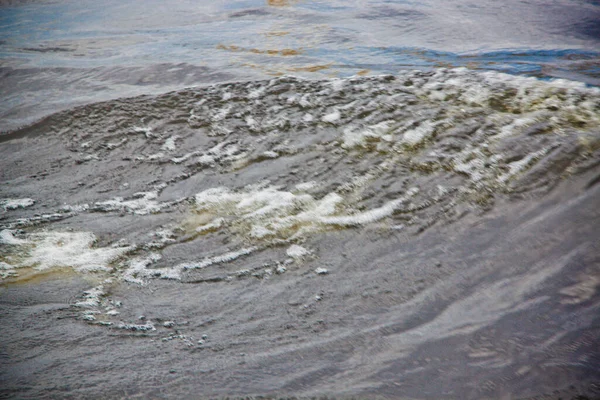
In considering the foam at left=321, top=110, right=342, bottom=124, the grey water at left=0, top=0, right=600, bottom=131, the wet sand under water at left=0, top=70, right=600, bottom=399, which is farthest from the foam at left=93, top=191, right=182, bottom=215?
the grey water at left=0, top=0, right=600, bottom=131

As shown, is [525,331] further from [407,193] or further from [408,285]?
[407,193]

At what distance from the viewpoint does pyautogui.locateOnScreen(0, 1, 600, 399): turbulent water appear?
6.32 ft

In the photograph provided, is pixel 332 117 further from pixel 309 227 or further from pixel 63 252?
pixel 63 252

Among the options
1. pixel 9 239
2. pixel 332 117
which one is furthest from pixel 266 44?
pixel 9 239

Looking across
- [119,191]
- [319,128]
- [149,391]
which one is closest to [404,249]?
[149,391]

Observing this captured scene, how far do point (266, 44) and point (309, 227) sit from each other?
4361 millimetres

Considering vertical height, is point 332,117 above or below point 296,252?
above

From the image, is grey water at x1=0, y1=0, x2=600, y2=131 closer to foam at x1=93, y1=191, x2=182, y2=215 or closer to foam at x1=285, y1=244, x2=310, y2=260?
foam at x1=93, y1=191, x2=182, y2=215

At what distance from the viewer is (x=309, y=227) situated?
2.93 m

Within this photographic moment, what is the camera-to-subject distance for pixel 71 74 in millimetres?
6043

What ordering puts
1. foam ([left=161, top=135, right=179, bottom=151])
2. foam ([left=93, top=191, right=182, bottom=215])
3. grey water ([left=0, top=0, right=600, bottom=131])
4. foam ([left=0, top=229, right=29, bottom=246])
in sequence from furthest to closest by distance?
1. grey water ([left=0, top=0, right=600, bottom=131])
2. foam ([left=161, top=135, right=179, bottom=151])
3. foam ([left=93, top=191, right=182, bottom=215])
4. foam ([left=0, top=229, right=29, bottom=246])

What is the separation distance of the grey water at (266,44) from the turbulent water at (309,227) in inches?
2.9

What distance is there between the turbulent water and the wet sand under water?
0.04ft

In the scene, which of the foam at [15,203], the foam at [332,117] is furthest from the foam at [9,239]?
the foam at [332,117]
